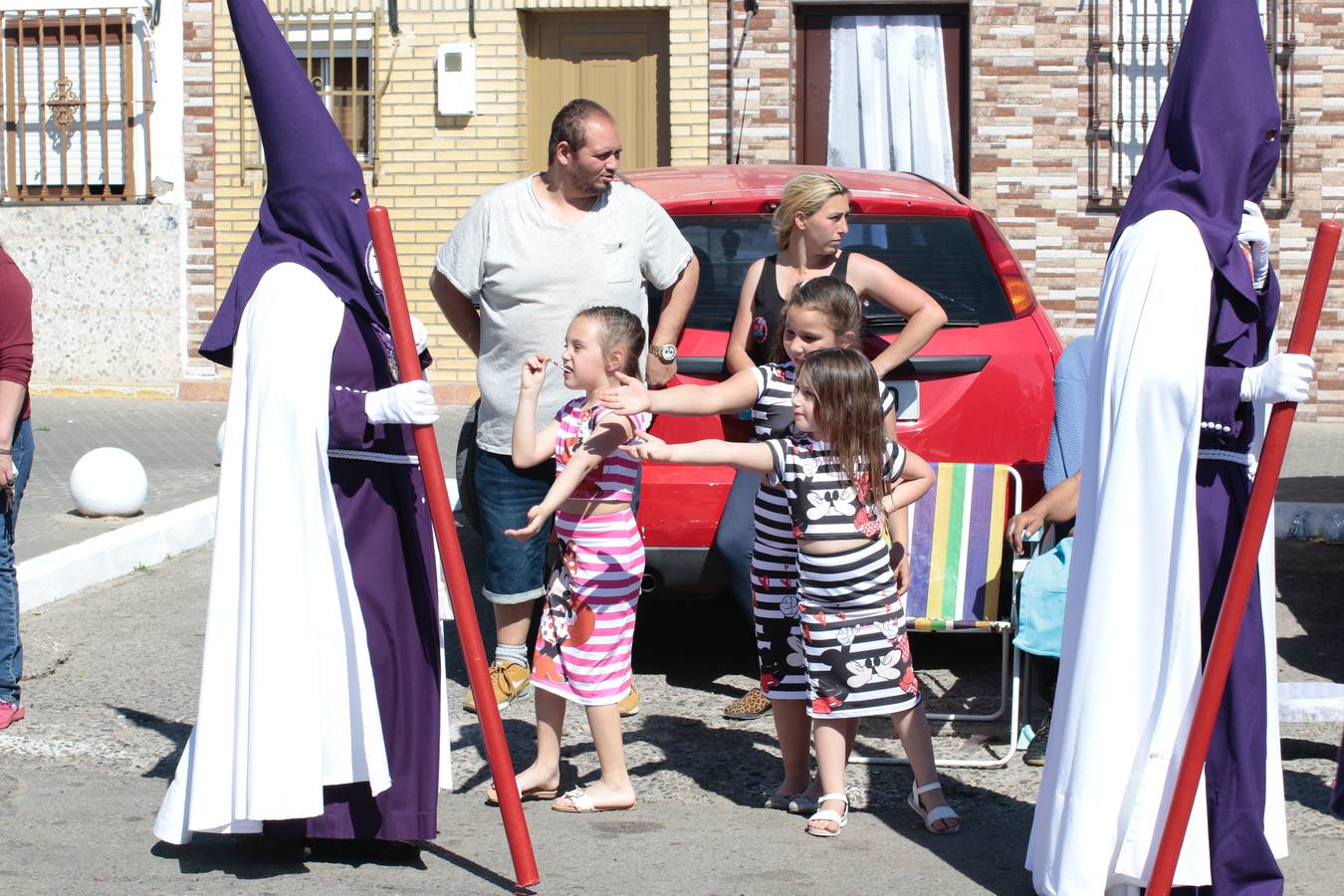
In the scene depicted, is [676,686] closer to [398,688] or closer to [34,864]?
[398,688]

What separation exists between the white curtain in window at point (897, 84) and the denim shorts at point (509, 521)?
7983 mm

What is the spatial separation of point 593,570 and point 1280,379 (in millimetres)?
1900

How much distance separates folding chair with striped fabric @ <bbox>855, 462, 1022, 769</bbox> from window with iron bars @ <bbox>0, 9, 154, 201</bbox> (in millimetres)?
9599

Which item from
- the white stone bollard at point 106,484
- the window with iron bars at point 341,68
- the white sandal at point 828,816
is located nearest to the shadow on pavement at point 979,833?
the white sandal at point 828,816

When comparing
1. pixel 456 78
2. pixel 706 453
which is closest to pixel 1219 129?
pixel 706 453

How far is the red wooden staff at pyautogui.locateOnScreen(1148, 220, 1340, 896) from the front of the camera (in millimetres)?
3699

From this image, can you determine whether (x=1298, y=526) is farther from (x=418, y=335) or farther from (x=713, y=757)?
(x=418, y=335)

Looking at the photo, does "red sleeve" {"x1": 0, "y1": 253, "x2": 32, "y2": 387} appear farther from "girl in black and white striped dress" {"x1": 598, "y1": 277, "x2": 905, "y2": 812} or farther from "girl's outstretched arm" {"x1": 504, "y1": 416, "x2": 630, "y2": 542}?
"girl in black and white striped dress" {"x1": 598, "y1": 277, "x2": 905, "y2": 812}

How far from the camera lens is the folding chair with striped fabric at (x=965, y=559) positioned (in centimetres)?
553

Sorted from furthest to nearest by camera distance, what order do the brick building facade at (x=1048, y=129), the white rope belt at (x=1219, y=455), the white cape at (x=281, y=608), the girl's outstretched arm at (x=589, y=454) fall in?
1. the brick building facade at (x=1048, y=129)
2. the girl's outstretched arm at (x=589, y=454)
3. the white cape at (x=281, y=608)
4. the white rope belt at (x=1219, y=455)

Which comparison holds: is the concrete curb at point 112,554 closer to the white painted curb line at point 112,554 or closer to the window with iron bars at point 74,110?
the white painted curb line at point 112,554

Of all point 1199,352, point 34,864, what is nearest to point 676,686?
point 34,864

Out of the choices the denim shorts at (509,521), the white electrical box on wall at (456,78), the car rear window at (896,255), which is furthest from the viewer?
the white electrical box on wall at (456,78)

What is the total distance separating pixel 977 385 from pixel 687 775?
1.66 m
